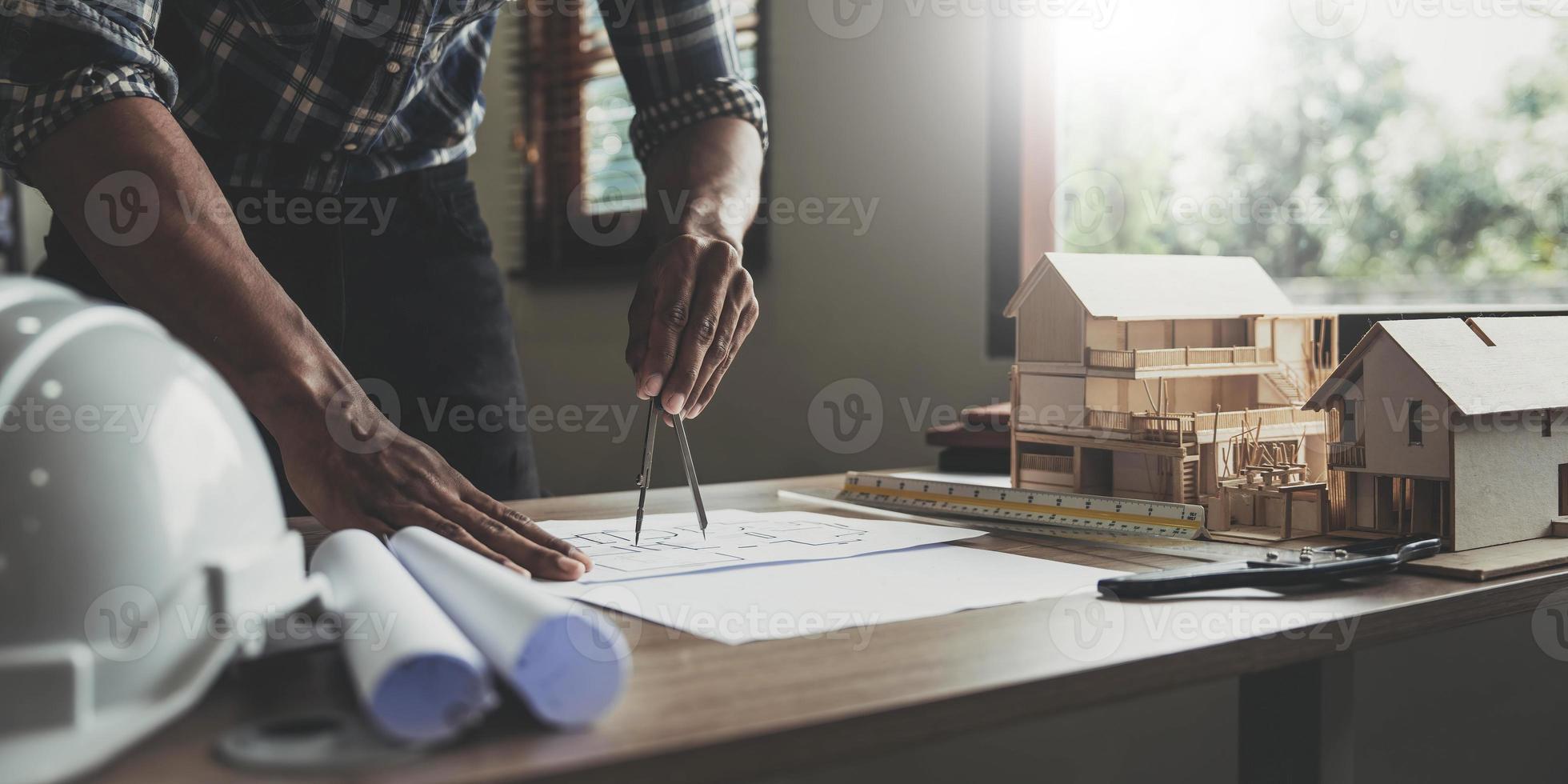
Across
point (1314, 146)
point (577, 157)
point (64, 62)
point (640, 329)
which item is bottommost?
point (640, 329)

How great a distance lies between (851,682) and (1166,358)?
0.63 metres

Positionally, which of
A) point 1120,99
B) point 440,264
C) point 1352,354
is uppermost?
point 1120,99

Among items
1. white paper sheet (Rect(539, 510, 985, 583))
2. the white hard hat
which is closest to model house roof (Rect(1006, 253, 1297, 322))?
white paper sheet (Rect(539, 510, 985, 583))

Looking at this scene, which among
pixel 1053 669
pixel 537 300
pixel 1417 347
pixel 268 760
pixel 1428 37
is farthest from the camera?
pixel 537 300

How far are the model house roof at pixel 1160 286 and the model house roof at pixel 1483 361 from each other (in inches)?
6.5

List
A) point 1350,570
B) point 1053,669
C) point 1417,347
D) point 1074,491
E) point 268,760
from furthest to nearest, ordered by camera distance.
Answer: point 1074,491 → point 1417,347 → point 1350,570 → point 1053,669 → point 268,760

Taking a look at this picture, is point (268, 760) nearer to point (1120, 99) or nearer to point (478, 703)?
point (478, 703)

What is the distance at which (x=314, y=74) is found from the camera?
127 cm

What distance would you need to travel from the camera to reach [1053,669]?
1.82 feet

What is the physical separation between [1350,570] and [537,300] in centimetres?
261

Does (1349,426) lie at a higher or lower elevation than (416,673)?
higher

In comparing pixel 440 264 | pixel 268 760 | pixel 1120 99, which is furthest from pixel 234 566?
pixel 1120 99

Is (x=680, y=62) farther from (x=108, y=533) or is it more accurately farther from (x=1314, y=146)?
(x=1314, y=146)

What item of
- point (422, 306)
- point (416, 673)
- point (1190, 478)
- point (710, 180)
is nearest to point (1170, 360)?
point (1190, 478)
